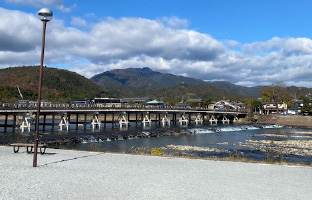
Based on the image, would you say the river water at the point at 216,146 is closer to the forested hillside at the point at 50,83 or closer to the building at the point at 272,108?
the building at the point at 272,108

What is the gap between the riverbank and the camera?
225ft

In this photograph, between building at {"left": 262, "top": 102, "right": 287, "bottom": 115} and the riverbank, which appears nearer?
the riverbank

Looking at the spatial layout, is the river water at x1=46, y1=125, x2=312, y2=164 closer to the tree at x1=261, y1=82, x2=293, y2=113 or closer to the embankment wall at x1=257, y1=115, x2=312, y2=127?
the embankment wall at x1=257, y1=115, x2=312, y2=127

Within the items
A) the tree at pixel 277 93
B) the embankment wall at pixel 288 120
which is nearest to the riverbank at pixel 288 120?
the embankment wall at pixel 288 120

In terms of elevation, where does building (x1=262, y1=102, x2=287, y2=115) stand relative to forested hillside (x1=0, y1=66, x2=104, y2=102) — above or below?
below

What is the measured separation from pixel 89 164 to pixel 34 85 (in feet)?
365

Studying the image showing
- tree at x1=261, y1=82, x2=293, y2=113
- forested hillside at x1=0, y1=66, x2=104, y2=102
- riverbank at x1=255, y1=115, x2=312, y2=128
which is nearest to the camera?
riverbank at x1=255, y1=115, x2=312, y2=128

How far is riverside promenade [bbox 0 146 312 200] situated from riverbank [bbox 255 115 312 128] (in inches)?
2505

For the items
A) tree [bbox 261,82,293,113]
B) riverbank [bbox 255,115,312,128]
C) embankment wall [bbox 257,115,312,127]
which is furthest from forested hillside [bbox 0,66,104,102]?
tree [bbox 261,82,293,113]

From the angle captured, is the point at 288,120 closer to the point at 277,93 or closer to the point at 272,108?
the point at 277,93

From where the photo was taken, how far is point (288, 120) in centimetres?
7181

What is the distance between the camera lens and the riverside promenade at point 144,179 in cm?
753

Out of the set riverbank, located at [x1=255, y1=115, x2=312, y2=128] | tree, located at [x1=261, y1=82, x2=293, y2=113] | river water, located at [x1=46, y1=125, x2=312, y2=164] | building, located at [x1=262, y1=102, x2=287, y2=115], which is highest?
tree, located at [x1=261, y1=82, x2=293, y2=113]

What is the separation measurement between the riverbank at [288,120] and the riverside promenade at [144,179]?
63.6 meters
